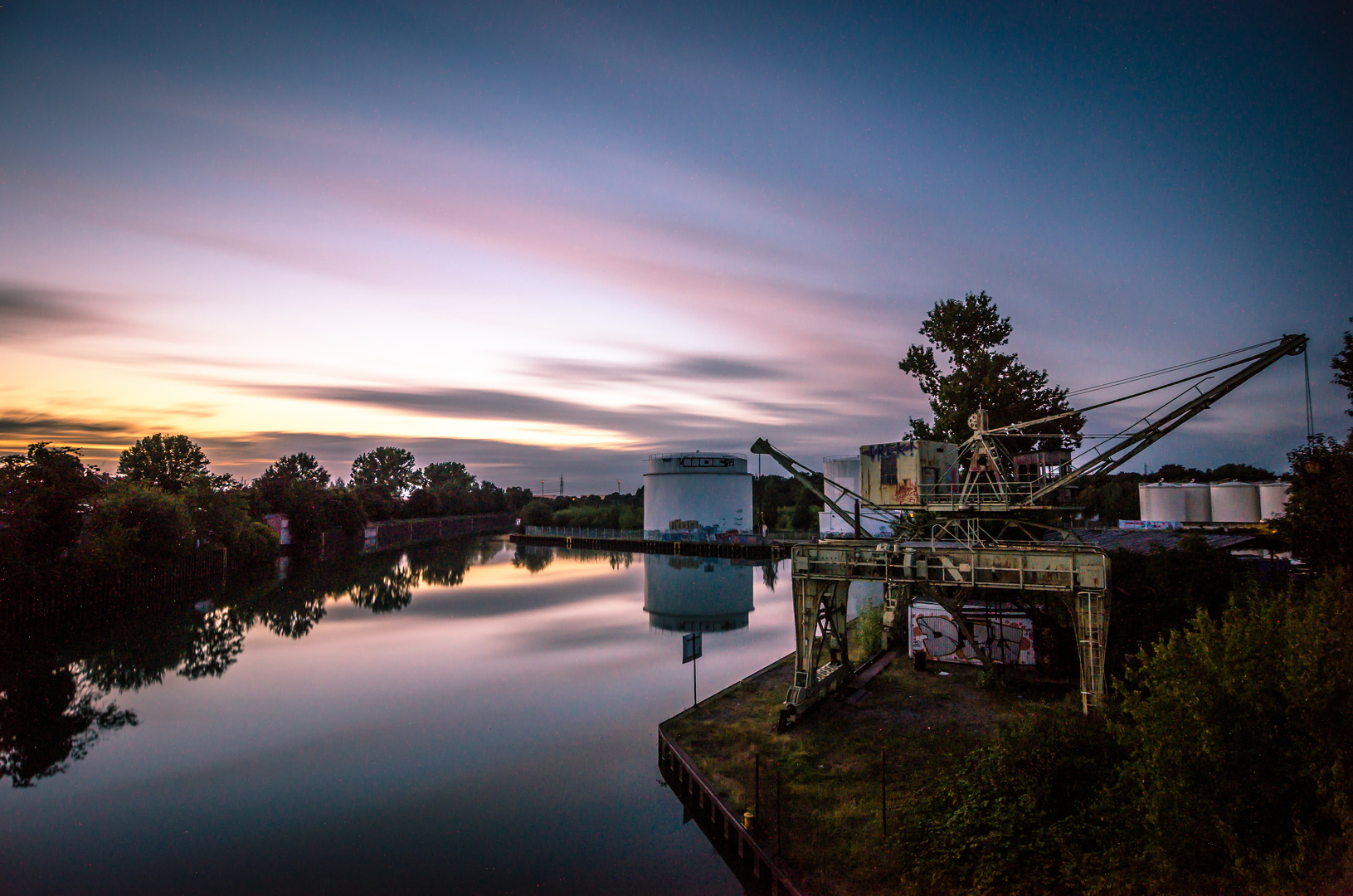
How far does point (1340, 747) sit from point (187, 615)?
4857cm

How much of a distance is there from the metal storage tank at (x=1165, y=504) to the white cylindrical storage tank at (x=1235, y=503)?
5.40 ft

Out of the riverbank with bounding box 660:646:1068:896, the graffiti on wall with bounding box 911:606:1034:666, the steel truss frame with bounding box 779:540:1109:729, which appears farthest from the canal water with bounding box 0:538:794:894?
the graffiti on wall with bounding box 911:606:1034:666

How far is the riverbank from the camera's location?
10875 millimetres

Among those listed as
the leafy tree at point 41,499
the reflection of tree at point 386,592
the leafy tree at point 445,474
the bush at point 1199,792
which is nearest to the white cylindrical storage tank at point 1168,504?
the bush at point 1199,792

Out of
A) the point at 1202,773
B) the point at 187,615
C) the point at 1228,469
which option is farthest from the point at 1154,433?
the point at 1228,469

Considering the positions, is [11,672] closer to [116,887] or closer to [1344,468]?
[116,887]

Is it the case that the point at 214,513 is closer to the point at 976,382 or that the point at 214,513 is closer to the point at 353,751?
the point at 353,751

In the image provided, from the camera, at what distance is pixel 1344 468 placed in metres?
15.3

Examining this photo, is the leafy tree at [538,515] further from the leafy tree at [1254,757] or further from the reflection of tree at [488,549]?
the leafy tree at [1254,757]

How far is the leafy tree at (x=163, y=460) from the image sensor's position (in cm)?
8475

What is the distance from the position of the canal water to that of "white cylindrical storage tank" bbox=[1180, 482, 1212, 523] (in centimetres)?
2605

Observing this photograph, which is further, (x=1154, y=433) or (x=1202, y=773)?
(x=1154, y=433)

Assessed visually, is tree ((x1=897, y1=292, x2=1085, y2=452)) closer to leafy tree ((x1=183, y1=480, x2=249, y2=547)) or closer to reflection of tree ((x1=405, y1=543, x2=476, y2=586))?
reflection of tree ((x1=405, y1=543, x2=476, y2=586))

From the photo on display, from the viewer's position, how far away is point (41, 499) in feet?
112
